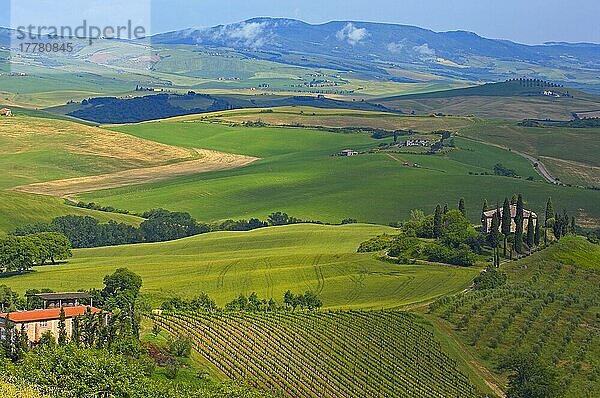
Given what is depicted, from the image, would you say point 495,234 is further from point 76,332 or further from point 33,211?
point 33,211

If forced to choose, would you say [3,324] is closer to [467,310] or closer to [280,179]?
[467,310]

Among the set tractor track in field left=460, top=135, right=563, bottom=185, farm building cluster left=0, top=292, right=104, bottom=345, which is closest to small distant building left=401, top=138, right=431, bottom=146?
tractor track in field left=460, top=135, right=563, bottom=185

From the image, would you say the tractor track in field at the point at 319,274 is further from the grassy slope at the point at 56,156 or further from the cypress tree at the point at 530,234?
the grassy slope at the point at 56,156

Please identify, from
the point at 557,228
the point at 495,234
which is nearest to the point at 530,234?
the point at 495,234

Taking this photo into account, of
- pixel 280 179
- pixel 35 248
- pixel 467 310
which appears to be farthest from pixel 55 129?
pixel 467 310

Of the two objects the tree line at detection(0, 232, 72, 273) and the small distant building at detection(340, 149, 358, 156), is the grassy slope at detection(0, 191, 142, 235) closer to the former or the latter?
the tree line at detection(0, 232, 72, 273)
